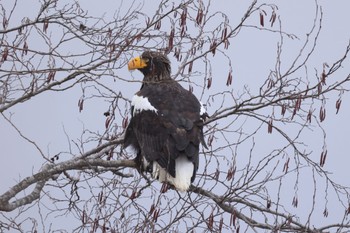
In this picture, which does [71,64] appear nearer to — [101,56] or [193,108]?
[101,56]

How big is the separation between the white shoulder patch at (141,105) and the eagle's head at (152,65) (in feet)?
3.24

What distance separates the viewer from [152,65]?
853 cm

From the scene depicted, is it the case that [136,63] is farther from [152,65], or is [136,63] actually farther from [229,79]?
[229,79]

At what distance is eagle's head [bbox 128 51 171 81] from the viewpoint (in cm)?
849

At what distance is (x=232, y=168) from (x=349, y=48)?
1.33 m

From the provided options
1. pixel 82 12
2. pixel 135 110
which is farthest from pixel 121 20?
pixel 135 110

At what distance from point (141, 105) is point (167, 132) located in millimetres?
516

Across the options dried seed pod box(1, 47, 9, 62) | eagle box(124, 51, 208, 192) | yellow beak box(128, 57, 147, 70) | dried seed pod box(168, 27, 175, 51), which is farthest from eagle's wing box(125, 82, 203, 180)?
dried seed pod box(1, 47, 9, 62)

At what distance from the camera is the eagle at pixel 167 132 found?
687 centimetres

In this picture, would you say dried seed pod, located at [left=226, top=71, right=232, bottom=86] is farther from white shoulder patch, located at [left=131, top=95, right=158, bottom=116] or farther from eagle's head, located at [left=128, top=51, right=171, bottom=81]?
eagle's head, located at [left=128, top=51, right=171, bottom=81]

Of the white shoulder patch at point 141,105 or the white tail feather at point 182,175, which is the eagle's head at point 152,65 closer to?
the white shoulder patch at point 141,105

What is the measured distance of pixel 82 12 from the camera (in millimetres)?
7707

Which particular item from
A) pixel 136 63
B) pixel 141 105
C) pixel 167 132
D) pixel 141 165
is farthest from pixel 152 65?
pixel 167 132

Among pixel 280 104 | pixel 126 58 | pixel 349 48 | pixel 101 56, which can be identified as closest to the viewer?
pixel 349 48
